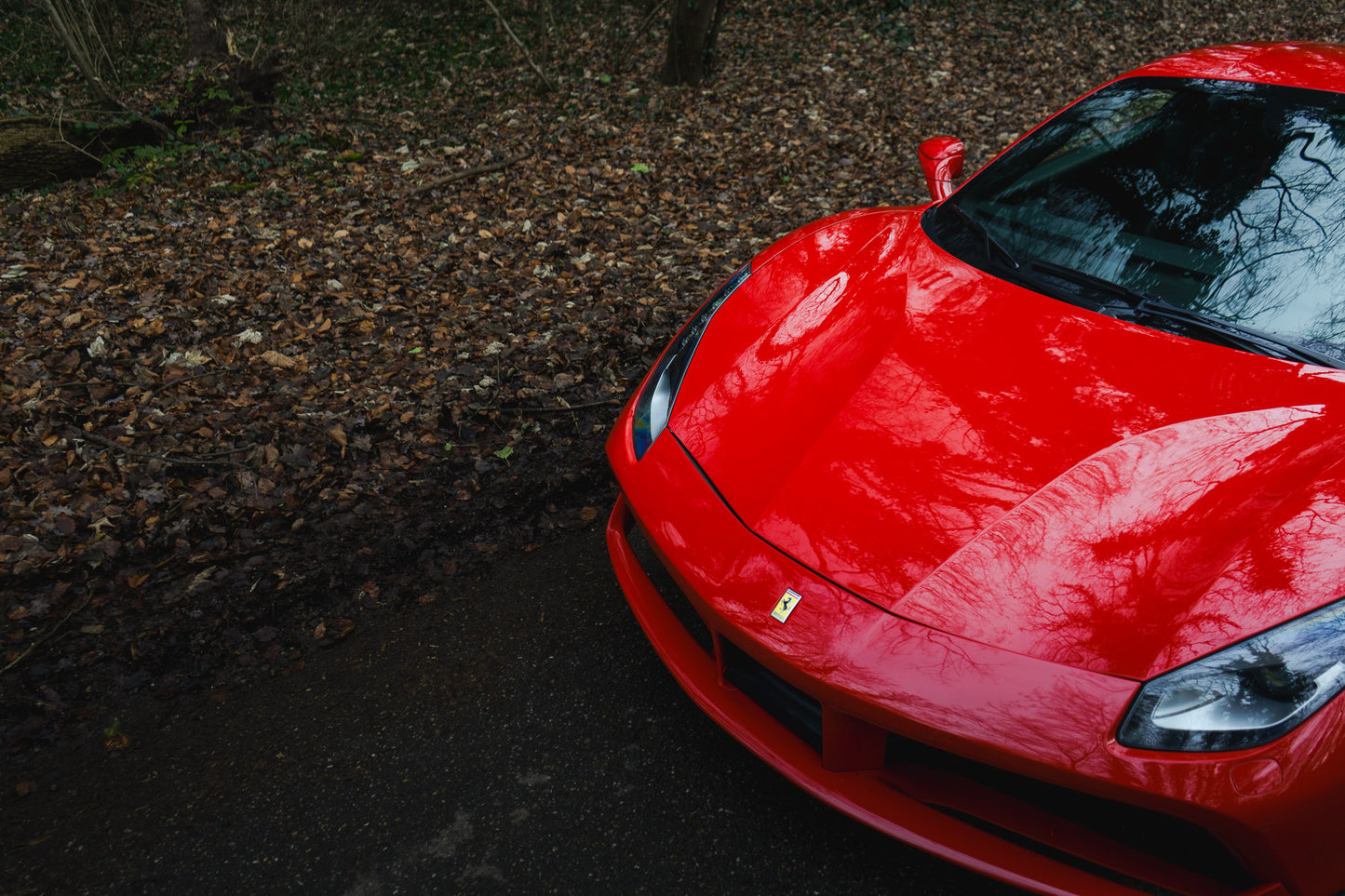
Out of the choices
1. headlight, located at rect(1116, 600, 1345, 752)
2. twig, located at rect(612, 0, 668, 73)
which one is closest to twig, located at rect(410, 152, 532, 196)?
twig, located at rect(612, 0, 668, 73)

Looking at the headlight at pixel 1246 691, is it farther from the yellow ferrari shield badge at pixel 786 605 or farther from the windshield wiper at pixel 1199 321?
the windshield wiper at pixel 1199 321

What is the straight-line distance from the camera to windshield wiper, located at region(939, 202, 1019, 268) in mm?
2164

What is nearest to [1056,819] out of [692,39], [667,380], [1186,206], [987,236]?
[667,380]

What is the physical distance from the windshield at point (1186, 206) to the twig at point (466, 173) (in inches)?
137

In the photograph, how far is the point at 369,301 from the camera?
3.81 meters

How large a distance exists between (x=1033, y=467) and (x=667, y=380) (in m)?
0.99

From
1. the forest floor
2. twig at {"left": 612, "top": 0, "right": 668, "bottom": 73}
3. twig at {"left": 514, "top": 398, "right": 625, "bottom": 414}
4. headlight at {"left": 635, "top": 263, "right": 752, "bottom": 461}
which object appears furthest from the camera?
twig at {"left": 612, "top": 0, "right": 668, "bottom": 73}

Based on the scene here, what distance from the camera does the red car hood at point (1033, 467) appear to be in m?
1.38

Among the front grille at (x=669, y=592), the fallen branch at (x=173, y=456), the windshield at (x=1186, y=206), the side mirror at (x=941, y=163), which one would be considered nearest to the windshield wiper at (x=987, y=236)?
the windshield at (x=1186, y=206)

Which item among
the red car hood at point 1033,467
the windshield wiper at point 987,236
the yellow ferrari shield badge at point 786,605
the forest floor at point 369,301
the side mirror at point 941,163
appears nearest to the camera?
the red car hood at point 1033,467

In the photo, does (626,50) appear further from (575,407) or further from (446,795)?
(446,795)

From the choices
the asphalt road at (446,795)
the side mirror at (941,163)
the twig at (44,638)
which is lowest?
the asphalt road at (446,795)

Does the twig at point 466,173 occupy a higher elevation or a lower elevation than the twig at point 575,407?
higher

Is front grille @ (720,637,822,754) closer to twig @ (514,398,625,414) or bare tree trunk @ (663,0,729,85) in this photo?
twig @ (514,398,625,414)
